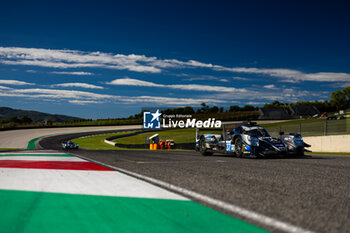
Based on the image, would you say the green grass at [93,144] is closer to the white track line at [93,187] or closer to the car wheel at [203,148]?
the car wheel at [203,148]

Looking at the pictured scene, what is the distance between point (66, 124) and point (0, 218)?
75949 mm

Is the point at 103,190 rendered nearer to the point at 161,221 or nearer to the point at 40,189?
the point at 40,189

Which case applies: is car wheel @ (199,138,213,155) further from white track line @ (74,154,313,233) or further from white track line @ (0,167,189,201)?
white track line @ (74,154,313,233)

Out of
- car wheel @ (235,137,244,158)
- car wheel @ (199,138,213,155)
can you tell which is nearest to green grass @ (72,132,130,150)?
car wheel @ (199,138,213,155)

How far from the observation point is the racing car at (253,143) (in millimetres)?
11531

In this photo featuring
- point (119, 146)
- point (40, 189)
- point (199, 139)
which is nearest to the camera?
point (40, 189)

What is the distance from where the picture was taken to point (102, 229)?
7.98 feet

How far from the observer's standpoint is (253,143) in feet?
37.9

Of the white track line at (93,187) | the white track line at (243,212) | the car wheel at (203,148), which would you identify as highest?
the white track line at (243,212)

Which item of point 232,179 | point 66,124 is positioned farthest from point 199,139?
point 66,124

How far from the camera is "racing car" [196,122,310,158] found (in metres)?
11.5

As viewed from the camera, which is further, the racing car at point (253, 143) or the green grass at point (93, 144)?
the green grass at point (93, 144)

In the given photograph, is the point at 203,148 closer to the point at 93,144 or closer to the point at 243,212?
the point at 243,212

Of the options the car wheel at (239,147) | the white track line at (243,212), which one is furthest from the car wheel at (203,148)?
the white track line at (243,212)
